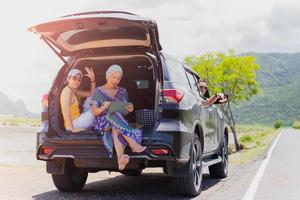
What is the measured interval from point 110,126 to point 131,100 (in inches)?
31.4

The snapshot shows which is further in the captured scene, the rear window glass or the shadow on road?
the shadow on road

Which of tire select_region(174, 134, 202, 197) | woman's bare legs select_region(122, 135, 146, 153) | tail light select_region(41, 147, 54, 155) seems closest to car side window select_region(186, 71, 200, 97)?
tire select_region(174, 134, 202, 197)

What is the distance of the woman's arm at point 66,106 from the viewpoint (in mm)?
6848

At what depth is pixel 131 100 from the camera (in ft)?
23.8

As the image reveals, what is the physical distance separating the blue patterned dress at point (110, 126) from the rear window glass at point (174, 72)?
2.13 feet

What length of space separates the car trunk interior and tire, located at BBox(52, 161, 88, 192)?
3.10 feet

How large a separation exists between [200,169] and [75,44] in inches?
99.1

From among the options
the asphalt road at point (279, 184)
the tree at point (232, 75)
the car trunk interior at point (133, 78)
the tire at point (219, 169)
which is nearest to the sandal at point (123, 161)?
the car trunk interior at point (133, 78)

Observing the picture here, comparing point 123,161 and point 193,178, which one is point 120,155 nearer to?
point 123,161

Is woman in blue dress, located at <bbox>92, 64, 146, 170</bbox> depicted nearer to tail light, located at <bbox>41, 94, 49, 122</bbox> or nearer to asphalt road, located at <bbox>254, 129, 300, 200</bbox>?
tail light, located at <bbox>41, 94, 49, 122</bbox>

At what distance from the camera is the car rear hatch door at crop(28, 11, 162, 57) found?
21.1ft

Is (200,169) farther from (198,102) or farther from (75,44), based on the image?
(75,44)

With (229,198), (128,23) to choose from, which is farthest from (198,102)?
(128,23)

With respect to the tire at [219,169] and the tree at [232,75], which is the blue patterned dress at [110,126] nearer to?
the tire at [219,169]
